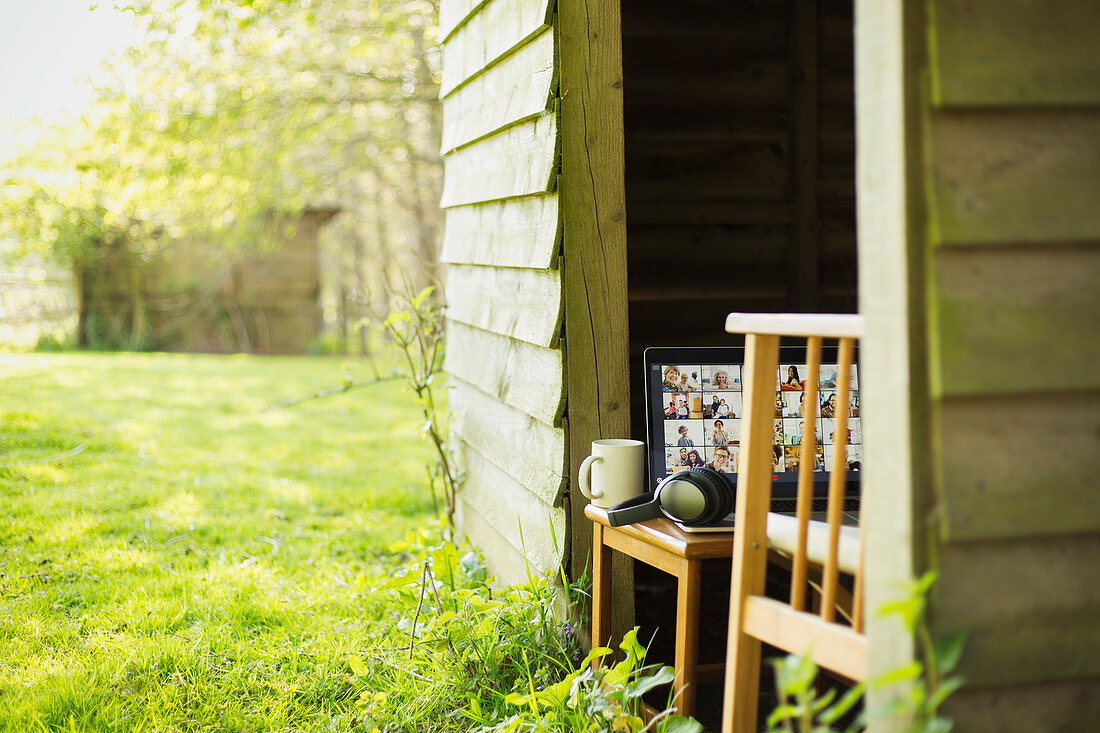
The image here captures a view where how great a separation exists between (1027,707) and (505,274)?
6.27 feet

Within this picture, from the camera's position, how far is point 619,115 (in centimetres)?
233

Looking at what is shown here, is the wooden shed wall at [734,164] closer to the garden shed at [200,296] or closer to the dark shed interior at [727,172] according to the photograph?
the dark shed interior at [727,172]

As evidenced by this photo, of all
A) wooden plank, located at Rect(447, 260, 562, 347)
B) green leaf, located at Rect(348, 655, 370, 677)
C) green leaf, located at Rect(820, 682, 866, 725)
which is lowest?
green leaf, located at Rect(348, 655, 370, 677)

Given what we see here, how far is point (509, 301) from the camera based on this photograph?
277 centimetres

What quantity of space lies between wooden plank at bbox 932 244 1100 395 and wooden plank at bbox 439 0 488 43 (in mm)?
2102

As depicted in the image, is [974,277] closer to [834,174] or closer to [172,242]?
[834,174]

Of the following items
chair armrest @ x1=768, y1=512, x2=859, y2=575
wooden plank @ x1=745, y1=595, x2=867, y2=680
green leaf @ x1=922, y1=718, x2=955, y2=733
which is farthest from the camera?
chair armrest @ x1=768, y1=512, x2=859, y2=575

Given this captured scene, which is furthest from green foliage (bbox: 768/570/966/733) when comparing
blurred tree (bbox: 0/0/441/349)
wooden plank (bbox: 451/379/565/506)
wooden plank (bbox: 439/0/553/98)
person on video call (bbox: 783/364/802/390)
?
blurred tree (bbox: 0/0/441/349)

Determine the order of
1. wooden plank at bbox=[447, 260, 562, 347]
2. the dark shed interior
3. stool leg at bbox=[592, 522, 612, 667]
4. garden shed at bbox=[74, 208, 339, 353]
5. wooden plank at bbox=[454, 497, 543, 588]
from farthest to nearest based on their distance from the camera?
garden shed at bbox=[74, 208, 339, 353], the dark shed interior, wooden plank at bbox=[454, 497, 543, 588], wooden plank at bbox=[447, 260, 562, 347], stool leg at bbox=[592, 522, 612, 667]

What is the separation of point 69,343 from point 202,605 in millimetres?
10002

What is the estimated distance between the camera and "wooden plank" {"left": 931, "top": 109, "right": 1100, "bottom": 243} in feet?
3.92

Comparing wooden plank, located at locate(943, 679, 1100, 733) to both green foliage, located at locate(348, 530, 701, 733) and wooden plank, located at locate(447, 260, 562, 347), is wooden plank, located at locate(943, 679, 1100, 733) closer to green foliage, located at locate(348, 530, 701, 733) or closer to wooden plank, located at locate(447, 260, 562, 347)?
green foliage, located at locate(348, 530, 701, 733)

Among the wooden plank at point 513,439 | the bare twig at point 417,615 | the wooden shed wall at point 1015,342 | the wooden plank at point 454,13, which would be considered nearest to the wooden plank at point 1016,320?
the wooden shed wall at point 1015,342

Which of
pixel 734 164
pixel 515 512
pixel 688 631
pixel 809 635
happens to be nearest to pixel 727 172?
pixel 734 164
